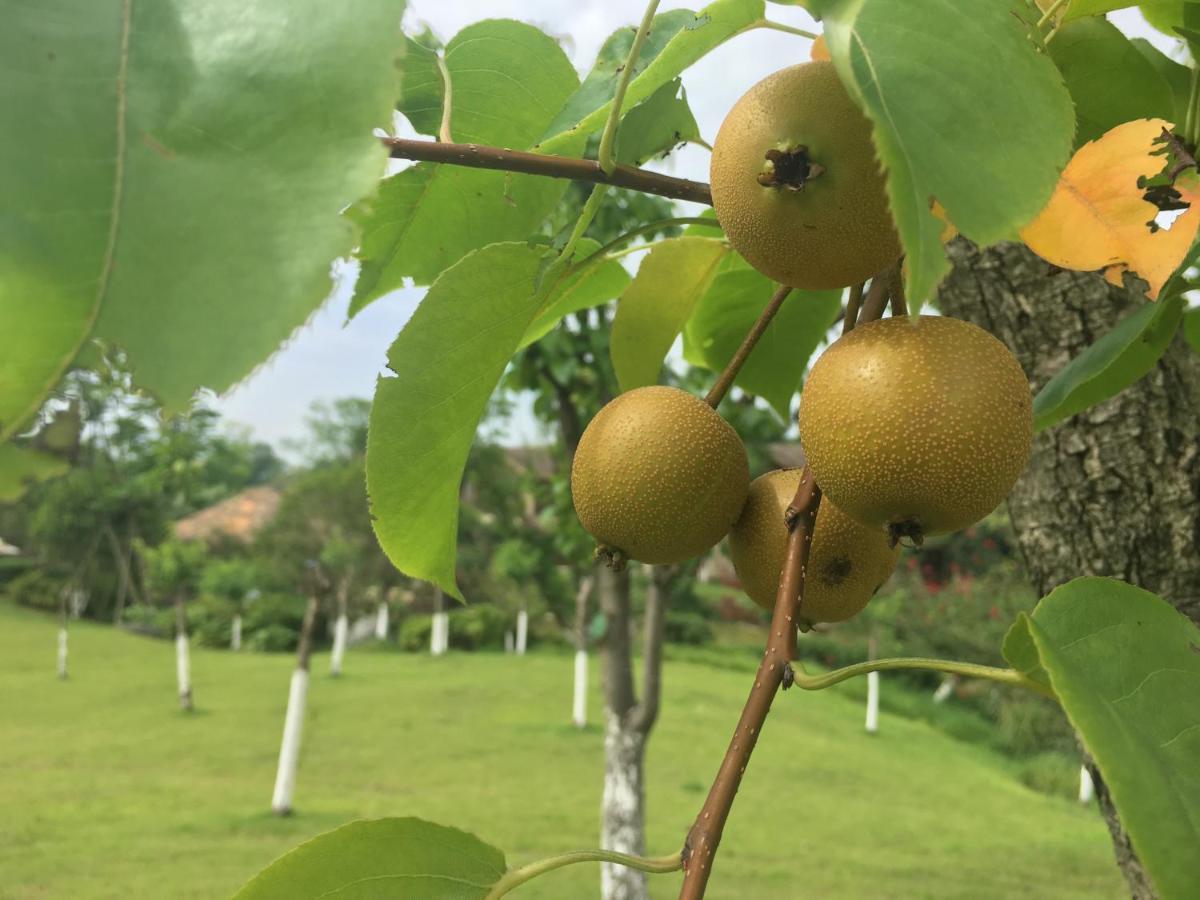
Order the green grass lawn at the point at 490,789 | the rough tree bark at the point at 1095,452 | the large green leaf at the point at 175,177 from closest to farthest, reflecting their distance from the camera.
A: the large green leaf at the point at 175,177
the rough tree bark at the point at 1095,452
the green grass lawn at the point at 490,789

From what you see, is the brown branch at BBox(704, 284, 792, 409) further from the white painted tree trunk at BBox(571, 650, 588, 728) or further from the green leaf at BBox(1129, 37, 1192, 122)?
the white painted tree trunk at BBox(571, 650, 588, 728)

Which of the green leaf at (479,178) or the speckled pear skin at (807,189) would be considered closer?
the speckled pear skin at (807,189)

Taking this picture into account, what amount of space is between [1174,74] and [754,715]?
0.46m

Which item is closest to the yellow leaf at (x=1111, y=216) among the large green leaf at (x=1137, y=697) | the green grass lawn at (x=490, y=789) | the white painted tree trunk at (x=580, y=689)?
the large green leaf at (x=1137, y=697)

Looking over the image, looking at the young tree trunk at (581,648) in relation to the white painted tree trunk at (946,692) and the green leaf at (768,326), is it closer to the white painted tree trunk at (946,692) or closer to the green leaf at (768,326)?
the white painted tree trunk at (946,692)

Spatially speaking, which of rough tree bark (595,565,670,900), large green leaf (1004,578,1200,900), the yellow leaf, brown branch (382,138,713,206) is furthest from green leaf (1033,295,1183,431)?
rough tree bark (595,565,670,900)

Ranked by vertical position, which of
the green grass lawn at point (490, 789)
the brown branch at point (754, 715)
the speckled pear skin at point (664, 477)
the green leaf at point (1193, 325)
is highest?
the green leaf at point (1193, 325)

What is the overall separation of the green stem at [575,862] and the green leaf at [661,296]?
29cm

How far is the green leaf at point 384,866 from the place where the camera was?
0.37m

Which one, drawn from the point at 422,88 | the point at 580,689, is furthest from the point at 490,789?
the point at 422,88

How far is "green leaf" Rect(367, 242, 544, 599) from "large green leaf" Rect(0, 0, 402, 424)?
209 mm

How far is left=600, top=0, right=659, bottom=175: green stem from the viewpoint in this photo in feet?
1.16

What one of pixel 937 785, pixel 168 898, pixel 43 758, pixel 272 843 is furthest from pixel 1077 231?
pixel 43 758

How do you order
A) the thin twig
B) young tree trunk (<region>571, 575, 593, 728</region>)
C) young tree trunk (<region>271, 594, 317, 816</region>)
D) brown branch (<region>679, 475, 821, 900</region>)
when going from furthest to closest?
young tree trunk (<region>571, 575, 593, 728</region>) < young tree trunk (<region>271, 594, 317, 816</region>) < the thin twig < brown branch (<region>679, 475, 821, 900</region>)
